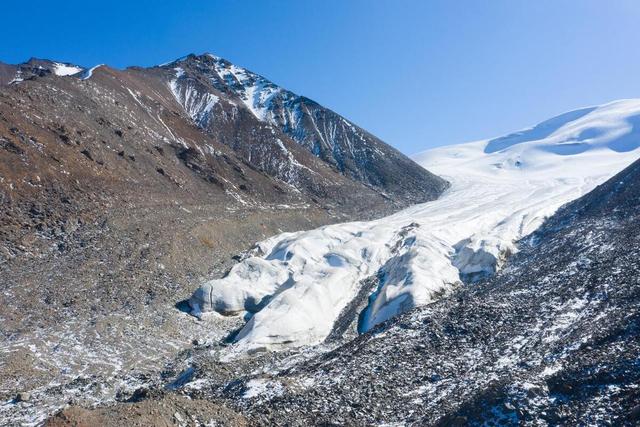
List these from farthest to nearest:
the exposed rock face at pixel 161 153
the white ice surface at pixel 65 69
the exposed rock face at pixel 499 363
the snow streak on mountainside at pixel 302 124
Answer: the white ice surface at pixel 65 69 < the snow streak on mountainside at pixel 302 124 < the exposed rock face at pixel 161 153 < the exposed rock face at pixel 499 363

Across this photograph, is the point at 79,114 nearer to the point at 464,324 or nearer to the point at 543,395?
the point at 464,324

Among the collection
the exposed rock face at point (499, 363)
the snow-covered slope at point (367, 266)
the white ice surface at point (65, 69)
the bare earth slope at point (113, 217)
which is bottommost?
the exposed rock face at point (499, 363)

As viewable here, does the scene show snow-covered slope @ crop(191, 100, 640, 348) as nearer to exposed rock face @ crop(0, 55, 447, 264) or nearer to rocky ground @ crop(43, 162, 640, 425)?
rocky ground @ crop(43, 162, 640, 425)

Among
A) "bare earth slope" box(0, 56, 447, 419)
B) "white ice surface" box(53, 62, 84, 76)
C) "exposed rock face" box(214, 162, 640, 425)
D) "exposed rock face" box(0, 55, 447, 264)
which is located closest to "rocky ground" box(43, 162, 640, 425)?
"exposed rock face" box(214, 162, 640, 425)

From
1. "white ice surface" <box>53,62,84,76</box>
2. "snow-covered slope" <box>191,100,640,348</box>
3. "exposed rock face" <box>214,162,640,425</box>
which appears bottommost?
"exposed rock face" <box>214,162,640,425</box>

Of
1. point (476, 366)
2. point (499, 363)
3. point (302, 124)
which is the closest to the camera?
point (499, 363)

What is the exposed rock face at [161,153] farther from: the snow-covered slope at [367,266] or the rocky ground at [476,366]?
the rocky ground at [476,366]

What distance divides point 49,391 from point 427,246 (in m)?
27.7

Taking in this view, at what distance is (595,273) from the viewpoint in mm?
25766

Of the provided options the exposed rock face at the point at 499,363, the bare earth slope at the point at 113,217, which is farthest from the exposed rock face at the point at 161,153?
the exposed rock face at the point at 499,363

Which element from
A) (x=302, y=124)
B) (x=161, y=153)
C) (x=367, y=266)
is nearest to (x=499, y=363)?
(x=367, y=266)

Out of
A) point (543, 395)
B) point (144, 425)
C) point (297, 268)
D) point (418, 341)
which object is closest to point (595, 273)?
point (418, 341)

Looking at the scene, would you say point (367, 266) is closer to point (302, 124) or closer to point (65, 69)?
point (302, 124)

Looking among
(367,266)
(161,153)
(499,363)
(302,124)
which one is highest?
(302,124)
